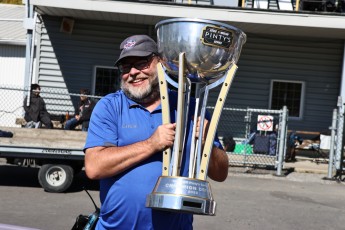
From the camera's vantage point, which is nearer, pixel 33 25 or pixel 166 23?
pixel 166 23

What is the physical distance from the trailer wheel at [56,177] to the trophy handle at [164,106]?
255 inches

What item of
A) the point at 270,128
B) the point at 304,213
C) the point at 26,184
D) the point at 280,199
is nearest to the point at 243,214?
the point at 304,213

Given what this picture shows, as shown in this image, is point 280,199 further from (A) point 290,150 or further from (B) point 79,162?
(A) point 290,150

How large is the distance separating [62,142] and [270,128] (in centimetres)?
598

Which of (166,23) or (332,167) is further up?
(166,23)

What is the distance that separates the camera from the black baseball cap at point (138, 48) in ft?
8.43

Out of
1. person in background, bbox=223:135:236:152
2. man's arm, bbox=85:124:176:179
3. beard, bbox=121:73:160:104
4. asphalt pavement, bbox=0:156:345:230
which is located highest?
beard, bbox=121:73:160:104

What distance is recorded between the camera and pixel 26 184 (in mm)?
9680

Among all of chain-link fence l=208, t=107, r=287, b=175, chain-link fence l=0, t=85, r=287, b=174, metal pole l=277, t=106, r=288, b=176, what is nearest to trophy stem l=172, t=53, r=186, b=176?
chain-link fence l=0, t=85, r=287, b=174

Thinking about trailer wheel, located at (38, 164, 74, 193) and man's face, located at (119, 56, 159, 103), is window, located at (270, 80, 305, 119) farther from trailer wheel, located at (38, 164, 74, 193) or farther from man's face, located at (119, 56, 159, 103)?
man's face, located at (119, 56, 159, 103)

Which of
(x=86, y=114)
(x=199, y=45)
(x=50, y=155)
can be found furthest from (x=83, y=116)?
(x=199, y=45)

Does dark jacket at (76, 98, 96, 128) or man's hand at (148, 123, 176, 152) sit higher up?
man's hand at (148, 123, 176, 152)

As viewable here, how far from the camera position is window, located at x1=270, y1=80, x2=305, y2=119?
15508 millimetres

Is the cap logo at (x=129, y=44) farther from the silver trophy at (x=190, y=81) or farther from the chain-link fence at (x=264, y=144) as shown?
the chain-link fence at (x=264, y=144)
